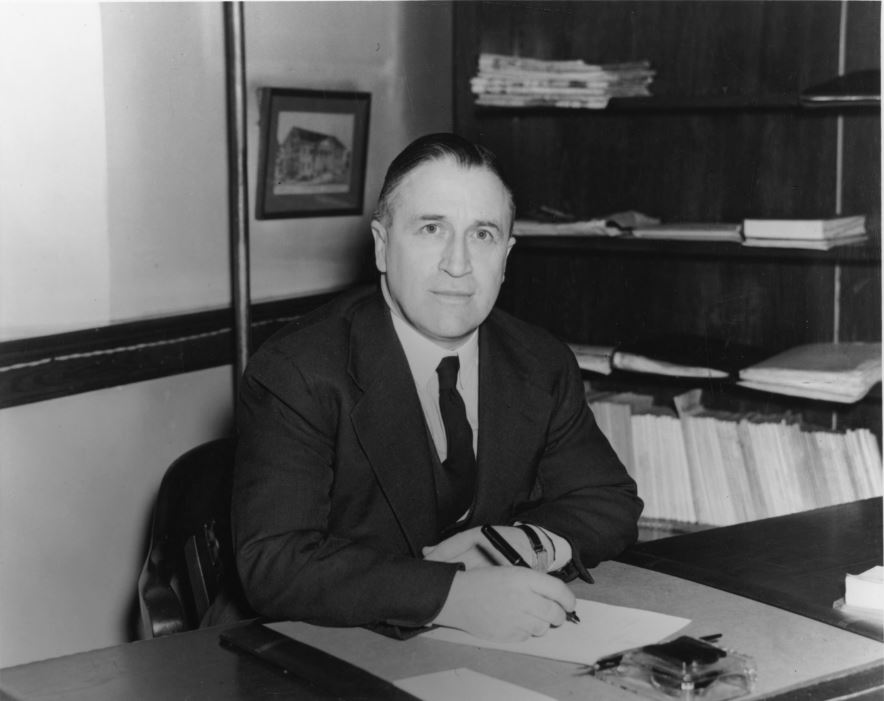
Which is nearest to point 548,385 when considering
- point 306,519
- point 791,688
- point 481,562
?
point 481,562

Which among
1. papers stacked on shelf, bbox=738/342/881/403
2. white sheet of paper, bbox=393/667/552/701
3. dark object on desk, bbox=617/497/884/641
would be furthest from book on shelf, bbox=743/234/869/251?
white sheet of paper, bbox=393/667/552/701

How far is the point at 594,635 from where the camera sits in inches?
54.5

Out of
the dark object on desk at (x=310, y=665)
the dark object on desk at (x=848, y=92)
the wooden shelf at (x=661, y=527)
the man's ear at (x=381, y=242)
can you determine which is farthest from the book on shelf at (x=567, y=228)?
the dark object on desk at (x=310, y=665)

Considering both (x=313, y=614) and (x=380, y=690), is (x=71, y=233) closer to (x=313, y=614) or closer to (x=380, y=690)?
(x=313, y=614)

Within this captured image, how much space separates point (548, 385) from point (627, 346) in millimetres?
1150

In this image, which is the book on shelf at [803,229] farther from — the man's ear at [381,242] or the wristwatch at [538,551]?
the wristwatch at [538,551]

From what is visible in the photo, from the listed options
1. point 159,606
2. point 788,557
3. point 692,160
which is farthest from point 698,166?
point 159,606

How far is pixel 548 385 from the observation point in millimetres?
1947

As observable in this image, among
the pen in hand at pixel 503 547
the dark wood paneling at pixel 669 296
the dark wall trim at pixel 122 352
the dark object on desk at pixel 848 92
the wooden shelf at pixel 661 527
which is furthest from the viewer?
the dark wood paneling at pixel 669 296

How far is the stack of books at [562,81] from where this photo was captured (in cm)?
→ 300

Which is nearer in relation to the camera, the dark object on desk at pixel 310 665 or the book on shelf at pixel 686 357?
the dark object on desk at pixel 310 665

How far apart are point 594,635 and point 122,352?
4.83 feet

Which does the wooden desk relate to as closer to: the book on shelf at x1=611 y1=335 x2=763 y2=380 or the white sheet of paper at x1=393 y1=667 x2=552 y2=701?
the white sheet of paper at x1=393 y1=667 x2=552 y2=701

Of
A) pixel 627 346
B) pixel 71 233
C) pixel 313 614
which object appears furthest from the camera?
pixel 627 346
